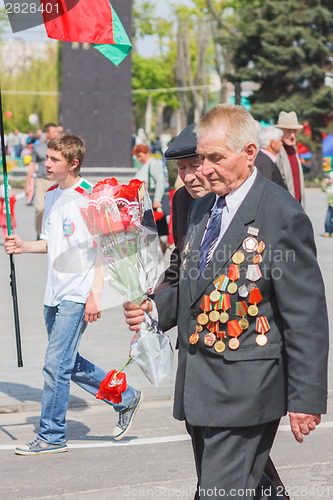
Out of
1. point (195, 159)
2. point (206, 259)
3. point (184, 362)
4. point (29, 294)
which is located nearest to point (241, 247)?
point (206, 259)

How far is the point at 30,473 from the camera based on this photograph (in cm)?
540

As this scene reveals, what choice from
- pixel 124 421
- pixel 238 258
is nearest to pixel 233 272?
pixel 238 258

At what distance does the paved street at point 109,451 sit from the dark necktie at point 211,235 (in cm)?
186

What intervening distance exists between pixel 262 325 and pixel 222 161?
2.06 ft

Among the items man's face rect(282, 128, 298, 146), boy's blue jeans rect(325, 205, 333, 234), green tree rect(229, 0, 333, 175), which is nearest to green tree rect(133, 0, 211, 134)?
green tree rect(229, 0, 333, 175)

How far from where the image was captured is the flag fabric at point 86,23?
6.05m

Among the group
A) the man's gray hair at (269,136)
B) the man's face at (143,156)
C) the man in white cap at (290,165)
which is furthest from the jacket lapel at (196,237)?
the man's face at (143,156)

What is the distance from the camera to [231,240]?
3557mm

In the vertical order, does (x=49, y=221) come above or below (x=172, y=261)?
below

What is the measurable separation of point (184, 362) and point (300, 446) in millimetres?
2531

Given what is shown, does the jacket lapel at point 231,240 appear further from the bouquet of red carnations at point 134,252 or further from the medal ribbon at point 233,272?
the bouquet of red carnations at point 134,252

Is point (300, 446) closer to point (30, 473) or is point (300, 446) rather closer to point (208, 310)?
point (30, 473)

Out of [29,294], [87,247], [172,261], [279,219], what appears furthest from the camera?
[29,294]

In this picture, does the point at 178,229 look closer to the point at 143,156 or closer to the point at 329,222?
the point at 143,156
